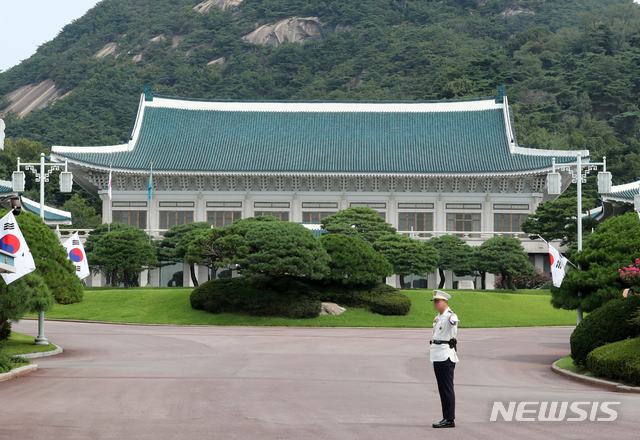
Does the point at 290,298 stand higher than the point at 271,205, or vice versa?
the point at 271,205

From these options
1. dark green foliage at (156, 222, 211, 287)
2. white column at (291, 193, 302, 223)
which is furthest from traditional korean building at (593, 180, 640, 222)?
dark green foliage at (156, 222, 211, 287)

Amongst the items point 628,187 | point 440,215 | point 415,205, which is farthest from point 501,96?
point 628,187

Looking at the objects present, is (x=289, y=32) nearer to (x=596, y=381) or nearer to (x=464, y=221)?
(x=464, y=221)

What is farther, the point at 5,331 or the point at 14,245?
the point at 5,331

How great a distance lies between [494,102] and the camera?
56062 mm

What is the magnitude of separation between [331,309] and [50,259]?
49.9 ft

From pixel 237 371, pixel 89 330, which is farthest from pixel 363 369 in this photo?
pixel 89 330

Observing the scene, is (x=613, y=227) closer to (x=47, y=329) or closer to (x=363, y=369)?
(x=363, y=369)

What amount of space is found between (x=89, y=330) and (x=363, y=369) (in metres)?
14.7

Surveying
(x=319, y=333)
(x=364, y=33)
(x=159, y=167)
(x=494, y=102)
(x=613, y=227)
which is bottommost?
(x=319, y=333)

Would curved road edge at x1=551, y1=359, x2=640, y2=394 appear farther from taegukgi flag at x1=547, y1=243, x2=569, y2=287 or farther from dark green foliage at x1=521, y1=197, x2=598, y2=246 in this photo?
dark green foliage at x1=521, y1=197, x2=598, y2=246

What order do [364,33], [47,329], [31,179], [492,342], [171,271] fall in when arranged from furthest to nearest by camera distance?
[364,33]
[31,179]
[171,271]
[47,329]
[492,342]

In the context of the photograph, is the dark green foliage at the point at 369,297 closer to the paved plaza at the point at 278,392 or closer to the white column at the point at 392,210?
the paved plaza at the point at 278,392

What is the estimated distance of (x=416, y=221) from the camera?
2046 inches
